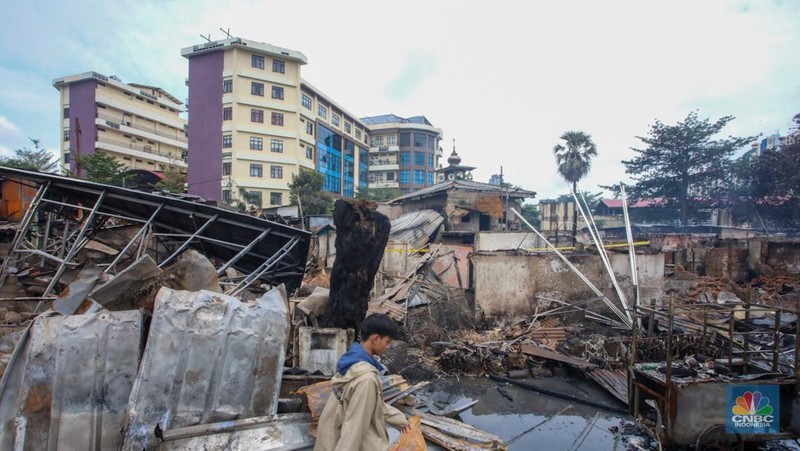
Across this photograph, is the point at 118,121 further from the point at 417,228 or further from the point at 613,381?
the point at 613,381

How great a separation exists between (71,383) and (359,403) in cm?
240

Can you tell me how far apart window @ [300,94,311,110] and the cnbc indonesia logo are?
131ft

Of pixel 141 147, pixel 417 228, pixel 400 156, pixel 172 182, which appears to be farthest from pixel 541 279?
pixel 141 147

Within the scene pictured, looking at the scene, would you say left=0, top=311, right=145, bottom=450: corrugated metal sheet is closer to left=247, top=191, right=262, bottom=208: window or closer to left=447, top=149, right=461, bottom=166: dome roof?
left=247, top=191, right=262, bottom=208: window

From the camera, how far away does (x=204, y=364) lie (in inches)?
123

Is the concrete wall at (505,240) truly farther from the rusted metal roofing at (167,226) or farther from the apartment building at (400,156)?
the apartment building at (400,156)

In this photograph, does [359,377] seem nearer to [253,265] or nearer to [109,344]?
[109,344]

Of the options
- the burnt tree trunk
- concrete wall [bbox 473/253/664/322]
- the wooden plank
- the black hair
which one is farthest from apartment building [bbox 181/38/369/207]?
the black hair

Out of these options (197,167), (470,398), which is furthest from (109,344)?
(197,167)

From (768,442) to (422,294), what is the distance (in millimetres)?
7424

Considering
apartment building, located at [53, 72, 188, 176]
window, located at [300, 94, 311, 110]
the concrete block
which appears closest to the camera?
the concrete block

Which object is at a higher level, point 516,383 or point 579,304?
point 579,304

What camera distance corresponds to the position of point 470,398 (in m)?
7.56

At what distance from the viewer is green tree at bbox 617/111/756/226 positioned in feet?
103
